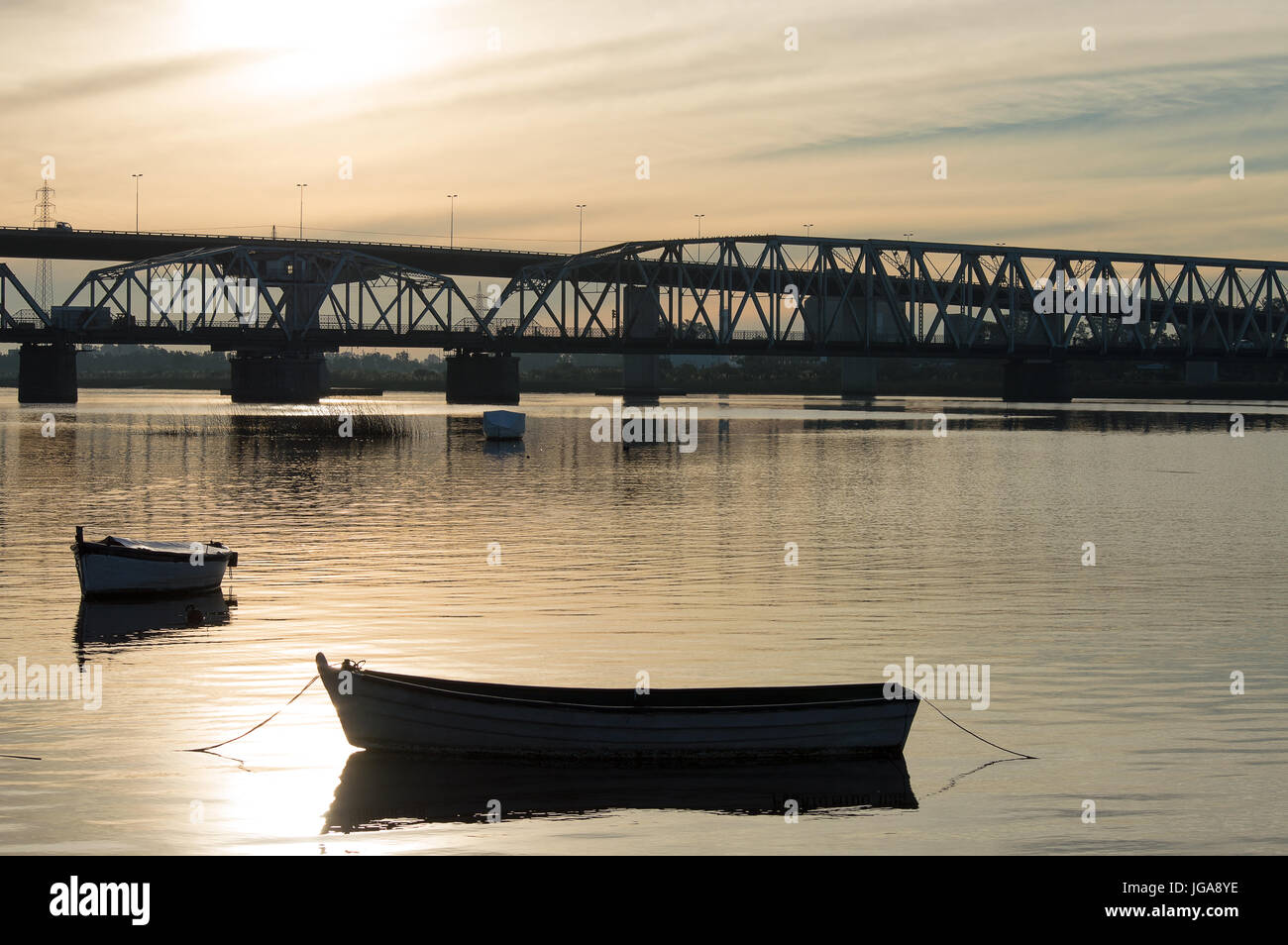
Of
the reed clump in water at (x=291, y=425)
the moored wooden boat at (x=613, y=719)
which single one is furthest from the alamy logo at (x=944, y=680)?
the reed clump in water at (x=291, y=425)

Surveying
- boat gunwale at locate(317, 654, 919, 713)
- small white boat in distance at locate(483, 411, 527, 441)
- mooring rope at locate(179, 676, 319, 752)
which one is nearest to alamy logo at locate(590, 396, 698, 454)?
small white boat in distance at locate(483, 411, 527, 441)

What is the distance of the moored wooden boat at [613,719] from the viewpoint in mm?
21219

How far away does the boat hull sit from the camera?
36562mm

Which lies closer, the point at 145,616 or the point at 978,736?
the point at 978,736

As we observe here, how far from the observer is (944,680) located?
27609 mm

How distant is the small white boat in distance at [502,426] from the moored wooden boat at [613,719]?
345 ft

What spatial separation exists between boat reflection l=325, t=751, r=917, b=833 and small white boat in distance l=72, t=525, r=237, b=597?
16810mm

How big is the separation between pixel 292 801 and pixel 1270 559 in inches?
1518

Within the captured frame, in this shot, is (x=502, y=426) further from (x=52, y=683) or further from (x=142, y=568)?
(x=52, y=683)
